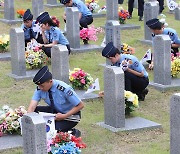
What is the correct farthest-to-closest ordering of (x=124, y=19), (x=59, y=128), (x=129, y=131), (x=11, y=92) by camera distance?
(x=124, y=19) → (x=11, y=92) → (x=129, y=131) → (x=59, y=128)

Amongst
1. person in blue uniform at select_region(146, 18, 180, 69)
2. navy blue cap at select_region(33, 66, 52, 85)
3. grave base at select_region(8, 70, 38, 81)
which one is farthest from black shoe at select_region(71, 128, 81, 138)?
person in blue uniform at select_region(146, 18, 180, 69)

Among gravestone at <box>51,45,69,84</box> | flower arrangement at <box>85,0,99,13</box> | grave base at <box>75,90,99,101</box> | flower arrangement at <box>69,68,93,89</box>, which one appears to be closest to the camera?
gravestone at <box>51,45,69,84</box>

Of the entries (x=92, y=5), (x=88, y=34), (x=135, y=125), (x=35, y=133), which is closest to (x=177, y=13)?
(x=92, y=5)

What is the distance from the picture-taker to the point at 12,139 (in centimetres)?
1025

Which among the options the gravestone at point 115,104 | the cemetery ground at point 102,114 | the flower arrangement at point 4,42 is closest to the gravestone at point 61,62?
the cemetery ground at point 102,114

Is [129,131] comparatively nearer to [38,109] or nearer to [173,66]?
[38,109]

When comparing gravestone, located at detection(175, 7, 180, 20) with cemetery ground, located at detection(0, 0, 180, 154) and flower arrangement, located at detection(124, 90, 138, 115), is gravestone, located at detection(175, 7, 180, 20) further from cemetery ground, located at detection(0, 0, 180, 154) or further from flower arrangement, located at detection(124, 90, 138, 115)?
flower arrangement, located at detection(124, 90, 138, 115)

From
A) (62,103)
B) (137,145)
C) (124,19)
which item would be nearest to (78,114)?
(62,103)

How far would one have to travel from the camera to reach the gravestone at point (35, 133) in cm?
802

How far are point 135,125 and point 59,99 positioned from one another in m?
1.66

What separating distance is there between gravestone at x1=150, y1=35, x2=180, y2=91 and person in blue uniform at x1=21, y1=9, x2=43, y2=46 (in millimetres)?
3133

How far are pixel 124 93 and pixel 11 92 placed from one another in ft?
10.2

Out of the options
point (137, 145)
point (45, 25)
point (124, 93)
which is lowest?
point (137, 145)

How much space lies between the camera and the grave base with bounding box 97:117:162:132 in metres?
10.7
